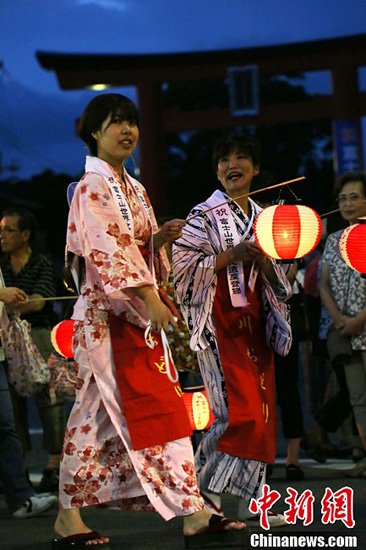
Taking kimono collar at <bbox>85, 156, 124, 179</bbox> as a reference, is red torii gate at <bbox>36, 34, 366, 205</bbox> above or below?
above

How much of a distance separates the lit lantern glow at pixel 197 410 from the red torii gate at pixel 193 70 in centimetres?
1638

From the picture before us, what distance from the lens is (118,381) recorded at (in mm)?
4809

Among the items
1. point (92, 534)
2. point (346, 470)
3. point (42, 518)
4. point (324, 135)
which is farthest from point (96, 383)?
point (324, 135)

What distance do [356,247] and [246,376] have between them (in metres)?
1.43

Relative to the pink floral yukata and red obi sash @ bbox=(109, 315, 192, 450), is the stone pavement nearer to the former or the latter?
the pink floral yukata

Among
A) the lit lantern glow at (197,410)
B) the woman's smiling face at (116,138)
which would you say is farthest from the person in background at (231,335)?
the lit lantern glow at (197,410)

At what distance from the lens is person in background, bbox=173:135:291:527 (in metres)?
5.35

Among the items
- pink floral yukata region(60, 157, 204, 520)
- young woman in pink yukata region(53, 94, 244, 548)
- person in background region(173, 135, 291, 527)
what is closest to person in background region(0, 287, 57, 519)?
person in background region(173, 135, 291, 527)

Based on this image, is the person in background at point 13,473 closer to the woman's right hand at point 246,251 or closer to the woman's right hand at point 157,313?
the woman's right hand at point 246,251

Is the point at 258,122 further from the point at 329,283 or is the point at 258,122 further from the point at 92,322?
the point at 92,322

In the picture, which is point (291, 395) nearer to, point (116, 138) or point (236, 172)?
point (236, 172)

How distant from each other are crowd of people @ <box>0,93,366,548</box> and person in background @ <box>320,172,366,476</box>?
80cm

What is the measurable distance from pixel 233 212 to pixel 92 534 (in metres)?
1.83

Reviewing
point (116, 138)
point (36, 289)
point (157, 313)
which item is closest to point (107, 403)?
point (157, 313)
